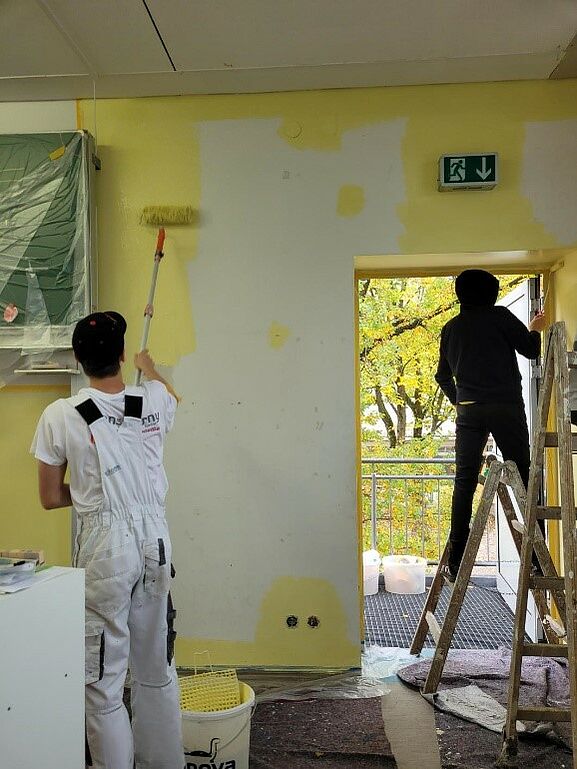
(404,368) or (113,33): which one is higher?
(113,33)

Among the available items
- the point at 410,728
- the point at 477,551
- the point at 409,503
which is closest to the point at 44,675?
the point at 410,728

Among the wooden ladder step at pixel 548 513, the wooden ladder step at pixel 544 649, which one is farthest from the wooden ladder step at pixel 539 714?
the wooden ladder step at pixel 548 513

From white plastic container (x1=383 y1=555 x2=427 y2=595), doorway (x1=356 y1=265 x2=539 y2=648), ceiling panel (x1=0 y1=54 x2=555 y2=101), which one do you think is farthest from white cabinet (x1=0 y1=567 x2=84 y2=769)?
doorway (x1=356 y1=265 x2=539 y2=648)

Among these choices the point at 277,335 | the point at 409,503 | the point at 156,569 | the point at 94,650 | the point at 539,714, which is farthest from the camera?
the point at 409,503

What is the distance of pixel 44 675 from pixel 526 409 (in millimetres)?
2758

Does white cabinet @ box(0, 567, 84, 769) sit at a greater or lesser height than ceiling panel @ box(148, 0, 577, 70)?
lesser

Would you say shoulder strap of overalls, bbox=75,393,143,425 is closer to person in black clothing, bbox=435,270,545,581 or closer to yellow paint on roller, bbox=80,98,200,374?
yellow paint on roller, bbox=80,98,200,374

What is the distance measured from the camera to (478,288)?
9.08 ft

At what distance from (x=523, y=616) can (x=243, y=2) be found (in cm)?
236

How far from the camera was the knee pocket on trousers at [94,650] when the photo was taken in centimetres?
172

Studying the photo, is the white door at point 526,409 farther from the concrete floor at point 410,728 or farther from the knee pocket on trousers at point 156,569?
the knee pocket on trousers at point 156,569

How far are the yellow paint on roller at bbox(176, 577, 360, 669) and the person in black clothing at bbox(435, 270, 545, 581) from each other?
60cm

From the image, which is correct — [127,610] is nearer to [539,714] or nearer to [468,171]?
[539,714]

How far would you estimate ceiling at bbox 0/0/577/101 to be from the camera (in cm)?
237
